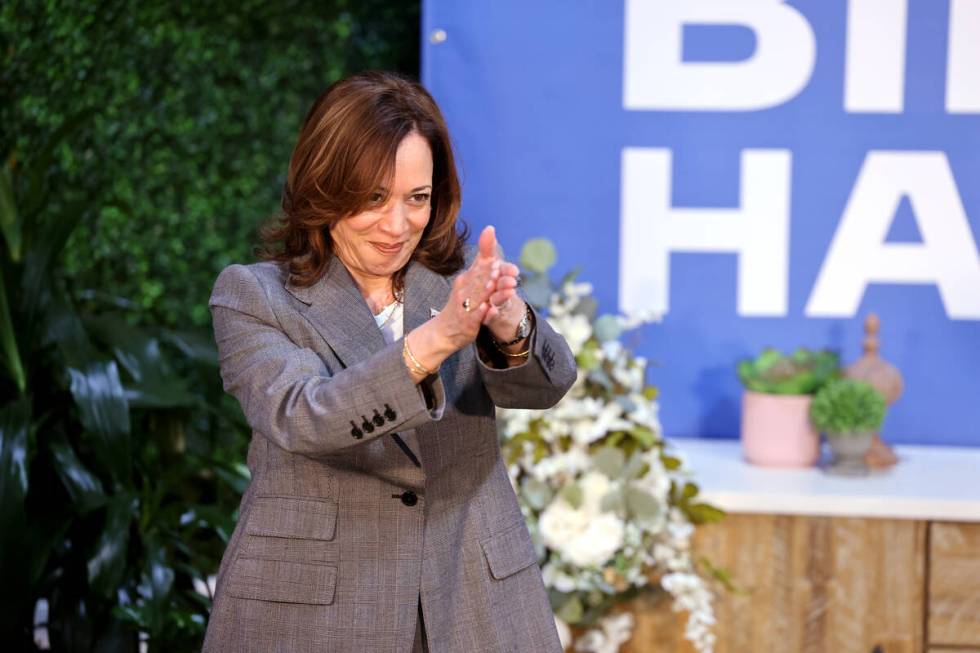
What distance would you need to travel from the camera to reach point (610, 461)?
2.67 metres

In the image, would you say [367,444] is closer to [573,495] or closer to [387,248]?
[387,248]

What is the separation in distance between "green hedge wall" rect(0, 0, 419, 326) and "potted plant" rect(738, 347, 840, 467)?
1285 millimetres

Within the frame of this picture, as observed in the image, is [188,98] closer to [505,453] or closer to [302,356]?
[505,453]

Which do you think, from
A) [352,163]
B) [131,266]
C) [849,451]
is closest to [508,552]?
[352,163]

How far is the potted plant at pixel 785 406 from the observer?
9.48 feet

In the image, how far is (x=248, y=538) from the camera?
161cm

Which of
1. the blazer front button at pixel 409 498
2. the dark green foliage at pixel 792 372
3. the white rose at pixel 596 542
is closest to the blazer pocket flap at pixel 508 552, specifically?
the blazer front button at pixel 409 498

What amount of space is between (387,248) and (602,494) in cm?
118

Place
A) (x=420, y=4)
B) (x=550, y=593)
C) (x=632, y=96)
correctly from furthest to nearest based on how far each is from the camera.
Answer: (x=420, y=4) → (x=632, y=96) → (x=550, y=593)

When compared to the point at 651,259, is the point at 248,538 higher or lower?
lower

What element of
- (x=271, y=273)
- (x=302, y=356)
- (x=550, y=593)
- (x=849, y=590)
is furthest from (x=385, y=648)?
(x=849, y=590)

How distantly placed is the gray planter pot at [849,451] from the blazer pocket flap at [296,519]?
1561mm

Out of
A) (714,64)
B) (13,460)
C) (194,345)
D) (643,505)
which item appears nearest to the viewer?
(13,460)

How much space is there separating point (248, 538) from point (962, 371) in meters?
2.15
